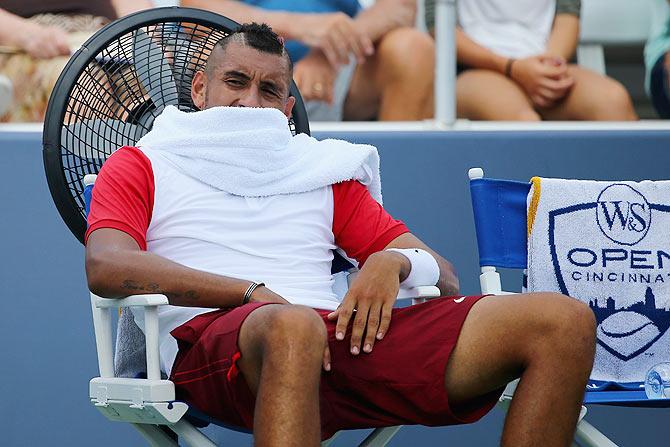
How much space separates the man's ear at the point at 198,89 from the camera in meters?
3.04

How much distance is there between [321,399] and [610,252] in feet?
3.57

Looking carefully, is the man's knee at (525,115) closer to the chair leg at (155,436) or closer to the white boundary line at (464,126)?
the white boundary line at (464,126)

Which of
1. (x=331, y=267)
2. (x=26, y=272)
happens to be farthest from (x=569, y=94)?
(x=26, y=272)

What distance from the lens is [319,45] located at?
13.1 feet

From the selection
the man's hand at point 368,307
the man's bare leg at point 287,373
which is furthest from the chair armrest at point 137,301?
the man's hand at point 368,307

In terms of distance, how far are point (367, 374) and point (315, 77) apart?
1.75 metres

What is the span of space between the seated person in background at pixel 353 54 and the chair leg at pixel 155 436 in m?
1.60

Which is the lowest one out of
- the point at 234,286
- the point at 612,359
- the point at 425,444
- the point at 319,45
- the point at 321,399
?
the point at 425,444

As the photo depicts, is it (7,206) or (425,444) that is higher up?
(7,206)

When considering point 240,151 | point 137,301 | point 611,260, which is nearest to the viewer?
point 137,301

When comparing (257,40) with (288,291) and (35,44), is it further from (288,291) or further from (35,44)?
(35,44)

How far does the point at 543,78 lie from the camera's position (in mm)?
4164

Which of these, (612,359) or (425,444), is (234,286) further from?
(425,444)

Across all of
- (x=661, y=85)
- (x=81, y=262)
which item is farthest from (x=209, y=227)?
(x=661, y=85)
